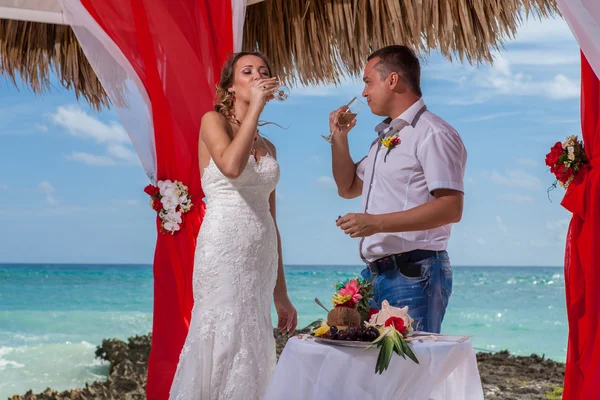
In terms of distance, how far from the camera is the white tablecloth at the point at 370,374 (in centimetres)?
232

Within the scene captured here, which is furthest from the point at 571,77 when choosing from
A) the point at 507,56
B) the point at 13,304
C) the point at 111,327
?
the point at 13,304

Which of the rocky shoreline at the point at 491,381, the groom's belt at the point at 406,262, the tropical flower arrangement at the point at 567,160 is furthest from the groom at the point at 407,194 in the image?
the rocky shoreline at the point at 491,381

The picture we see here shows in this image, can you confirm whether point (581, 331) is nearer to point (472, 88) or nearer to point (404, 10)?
point (404, 10)

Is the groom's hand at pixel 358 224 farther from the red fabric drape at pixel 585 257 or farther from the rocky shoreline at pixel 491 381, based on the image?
the rocky shoreline at pixel 491 381

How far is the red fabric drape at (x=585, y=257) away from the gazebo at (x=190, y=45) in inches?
83.5

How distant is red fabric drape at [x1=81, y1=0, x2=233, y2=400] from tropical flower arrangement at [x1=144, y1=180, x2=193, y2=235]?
43mm

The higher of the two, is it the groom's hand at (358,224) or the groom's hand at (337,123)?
the groom's hand at (337,123)

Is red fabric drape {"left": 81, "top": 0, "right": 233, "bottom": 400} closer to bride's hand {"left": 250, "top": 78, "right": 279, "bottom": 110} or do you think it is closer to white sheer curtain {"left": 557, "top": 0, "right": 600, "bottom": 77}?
bride's hand {"left": 250, "top": 78, "right": 279, "bottom": 110}

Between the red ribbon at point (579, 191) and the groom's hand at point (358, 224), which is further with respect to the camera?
the red ribbon at point (579, 191)

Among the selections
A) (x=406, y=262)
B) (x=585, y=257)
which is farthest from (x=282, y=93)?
(x=585, y=257)

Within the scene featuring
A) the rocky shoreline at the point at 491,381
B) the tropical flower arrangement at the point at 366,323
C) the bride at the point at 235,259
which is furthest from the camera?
the rocky shoreline at the point at 491,381

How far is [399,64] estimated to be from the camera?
323 centimetres

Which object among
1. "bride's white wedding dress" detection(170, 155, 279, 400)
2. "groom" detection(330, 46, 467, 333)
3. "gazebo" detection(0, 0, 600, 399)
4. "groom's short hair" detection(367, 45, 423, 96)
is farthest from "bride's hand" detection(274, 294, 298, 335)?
"gazebo" detection(0, 0, 600, 399)

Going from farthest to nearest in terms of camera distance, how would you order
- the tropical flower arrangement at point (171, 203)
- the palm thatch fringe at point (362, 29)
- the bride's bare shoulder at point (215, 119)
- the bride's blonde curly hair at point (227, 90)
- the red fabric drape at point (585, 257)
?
the palm thatch fringe at point (362, 29) → the tropical flower arrangement at point (171, 203) → the bride's blonde curly hair at point (227, 90) → the bride's bare shoulder at point (215, 119) → the red fabric drape at point (585, 257)
